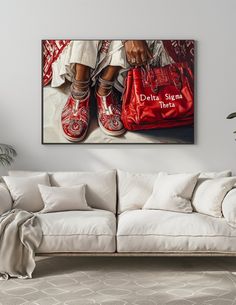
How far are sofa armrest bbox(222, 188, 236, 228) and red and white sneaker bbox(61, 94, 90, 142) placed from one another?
172 centimetres

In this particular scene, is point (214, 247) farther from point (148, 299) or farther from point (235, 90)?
point (235, 90)

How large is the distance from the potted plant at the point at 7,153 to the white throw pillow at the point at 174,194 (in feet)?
5.05

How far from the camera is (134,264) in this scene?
4488 mm

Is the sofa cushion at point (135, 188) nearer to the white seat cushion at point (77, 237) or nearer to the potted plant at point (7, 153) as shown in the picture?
the white seat cushion at point (77, 237)

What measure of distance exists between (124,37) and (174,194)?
178 cm

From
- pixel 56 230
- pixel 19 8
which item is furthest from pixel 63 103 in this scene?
pixel 56 230

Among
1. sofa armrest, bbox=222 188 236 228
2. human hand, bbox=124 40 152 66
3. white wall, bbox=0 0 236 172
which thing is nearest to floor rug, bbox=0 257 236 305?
sofa armrest, bbox=222 188 236 228

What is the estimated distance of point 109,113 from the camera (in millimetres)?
5348

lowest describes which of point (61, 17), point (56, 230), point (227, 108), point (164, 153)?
point (56, 230)

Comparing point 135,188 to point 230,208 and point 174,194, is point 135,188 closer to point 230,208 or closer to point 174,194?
point 174,194

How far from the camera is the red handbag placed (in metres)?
5.32

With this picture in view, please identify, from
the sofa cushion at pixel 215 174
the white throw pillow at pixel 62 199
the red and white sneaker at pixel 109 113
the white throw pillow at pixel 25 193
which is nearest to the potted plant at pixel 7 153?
the white throw pillow at pixel 25 193

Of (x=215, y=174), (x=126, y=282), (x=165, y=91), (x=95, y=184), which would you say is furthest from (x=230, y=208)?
(x=165, y=91)

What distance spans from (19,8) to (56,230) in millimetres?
2513
